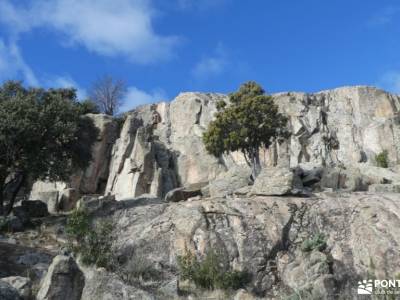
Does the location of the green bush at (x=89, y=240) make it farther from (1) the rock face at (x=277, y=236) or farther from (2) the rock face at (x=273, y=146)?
(2) the rock face at (x=273, y=146)

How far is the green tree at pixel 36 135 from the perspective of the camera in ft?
90.8

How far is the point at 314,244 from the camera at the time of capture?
727 inches

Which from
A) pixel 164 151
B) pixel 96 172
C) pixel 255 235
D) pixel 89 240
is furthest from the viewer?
pixel 164 151

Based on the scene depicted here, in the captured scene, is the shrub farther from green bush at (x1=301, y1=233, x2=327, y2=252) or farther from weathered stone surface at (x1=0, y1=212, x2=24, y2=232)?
weathered stone surface at (x1=0, y1=212, x2=24, y2=232)

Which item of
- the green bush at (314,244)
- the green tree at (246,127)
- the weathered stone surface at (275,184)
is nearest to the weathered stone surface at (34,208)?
the green tree at (246,127)

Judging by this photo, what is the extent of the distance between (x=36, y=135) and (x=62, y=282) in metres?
17.8

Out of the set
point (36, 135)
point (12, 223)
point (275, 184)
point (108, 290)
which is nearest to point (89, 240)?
point (108, 290)

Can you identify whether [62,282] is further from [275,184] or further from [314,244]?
[275,184]

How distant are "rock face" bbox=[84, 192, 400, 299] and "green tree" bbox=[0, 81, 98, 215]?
8766mm

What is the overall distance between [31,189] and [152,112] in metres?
20.3

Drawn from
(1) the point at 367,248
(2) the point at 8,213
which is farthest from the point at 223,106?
(1) the point at 367,248

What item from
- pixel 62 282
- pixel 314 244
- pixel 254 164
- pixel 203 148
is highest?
pixel 203 148

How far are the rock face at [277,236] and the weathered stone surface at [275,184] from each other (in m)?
1.11

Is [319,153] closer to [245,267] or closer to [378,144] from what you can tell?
[378,144]
